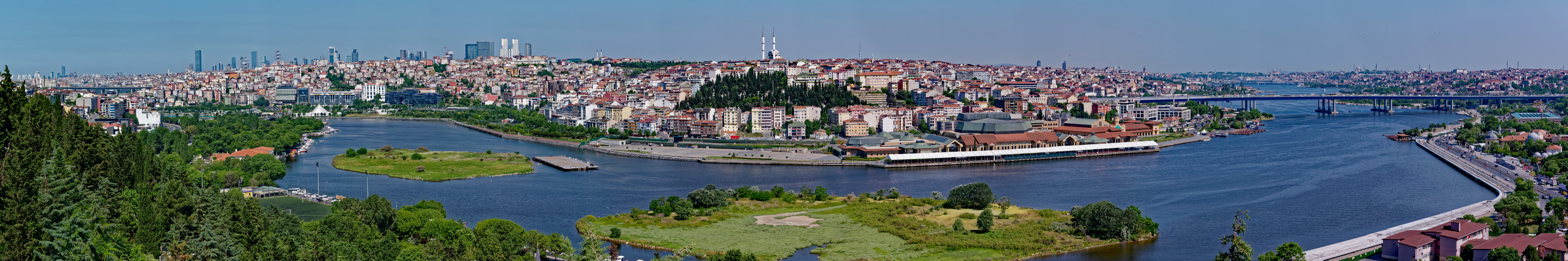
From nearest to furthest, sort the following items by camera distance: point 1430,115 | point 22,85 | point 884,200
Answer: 1. point 22,85
2. point 884,200
3. point 1430,115

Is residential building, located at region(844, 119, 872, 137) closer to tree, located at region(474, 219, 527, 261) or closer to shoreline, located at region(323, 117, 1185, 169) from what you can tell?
shoreline, located at region(323, 117, 1185, 169)

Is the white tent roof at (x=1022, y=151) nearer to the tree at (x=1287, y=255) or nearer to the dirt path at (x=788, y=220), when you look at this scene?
the dirt path at (x=788, y=220)

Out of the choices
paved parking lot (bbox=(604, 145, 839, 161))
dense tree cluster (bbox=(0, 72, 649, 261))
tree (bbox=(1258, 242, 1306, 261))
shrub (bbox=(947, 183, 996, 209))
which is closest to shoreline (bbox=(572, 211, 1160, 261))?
dense tree cluster (bbox=(0, 72, 649, 261))

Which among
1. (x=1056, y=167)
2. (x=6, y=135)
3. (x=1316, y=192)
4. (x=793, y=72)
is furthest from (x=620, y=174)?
(x=793, y=72)

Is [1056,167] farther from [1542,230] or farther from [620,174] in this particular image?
[1542,230]

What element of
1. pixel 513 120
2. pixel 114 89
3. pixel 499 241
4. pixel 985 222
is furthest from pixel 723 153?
pixel 114 89

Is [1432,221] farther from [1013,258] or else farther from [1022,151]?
[1022,151]
